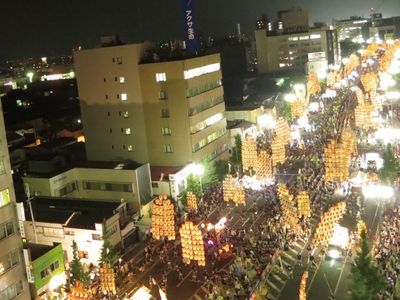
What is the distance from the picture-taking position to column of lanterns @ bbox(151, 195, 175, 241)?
31095mm

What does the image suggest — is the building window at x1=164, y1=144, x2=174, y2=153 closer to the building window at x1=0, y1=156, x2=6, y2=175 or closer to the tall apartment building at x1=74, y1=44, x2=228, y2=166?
the tall apartment building at x1=74, y1=44, x2=228, y2=166

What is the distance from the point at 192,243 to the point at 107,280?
16.2ft

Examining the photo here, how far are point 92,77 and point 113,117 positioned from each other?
13.4ft

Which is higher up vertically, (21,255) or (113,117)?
(113,117)

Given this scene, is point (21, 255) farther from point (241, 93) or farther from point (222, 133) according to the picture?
point (241, 93)

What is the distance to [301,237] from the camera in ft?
102

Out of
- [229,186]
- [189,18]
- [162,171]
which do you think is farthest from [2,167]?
[189,18]

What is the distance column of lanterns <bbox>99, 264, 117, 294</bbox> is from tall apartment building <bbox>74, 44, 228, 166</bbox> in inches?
720

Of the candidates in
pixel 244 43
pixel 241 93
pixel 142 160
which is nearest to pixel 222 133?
pixel 142 160

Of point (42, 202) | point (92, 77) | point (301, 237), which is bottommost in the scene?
point (301, 237)

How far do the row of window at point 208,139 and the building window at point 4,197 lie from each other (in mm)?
21672

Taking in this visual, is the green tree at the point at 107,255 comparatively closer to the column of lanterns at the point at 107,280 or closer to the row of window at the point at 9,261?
the column of lanterns at the point at 107,280

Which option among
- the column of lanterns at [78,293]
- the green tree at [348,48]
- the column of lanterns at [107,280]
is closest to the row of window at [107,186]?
the column of lanterns at [107,280]

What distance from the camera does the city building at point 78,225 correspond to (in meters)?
30.7
